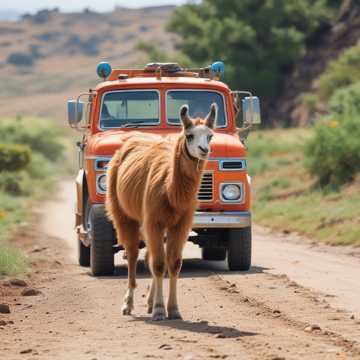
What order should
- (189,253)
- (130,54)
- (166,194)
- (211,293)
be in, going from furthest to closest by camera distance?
(130,54) < (189,253) < (211,293) < (166,194)

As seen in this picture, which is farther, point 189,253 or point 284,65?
point 284,65

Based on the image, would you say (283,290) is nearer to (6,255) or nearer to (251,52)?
(6,255)

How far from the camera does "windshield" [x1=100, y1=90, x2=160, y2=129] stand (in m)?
16.1

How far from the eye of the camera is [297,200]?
26.7 m

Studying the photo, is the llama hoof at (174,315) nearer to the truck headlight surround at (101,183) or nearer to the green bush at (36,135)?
the truck headlight surround at (101,183)

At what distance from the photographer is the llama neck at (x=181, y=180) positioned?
1127 centimetres

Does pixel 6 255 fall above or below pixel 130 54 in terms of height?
below

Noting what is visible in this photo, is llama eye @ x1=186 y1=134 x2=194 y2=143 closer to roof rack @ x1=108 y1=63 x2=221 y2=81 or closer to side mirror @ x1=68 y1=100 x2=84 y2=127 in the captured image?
side mirror @ x1=68 y1=100 x2=84 y2=127

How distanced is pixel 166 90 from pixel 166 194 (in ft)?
16.4

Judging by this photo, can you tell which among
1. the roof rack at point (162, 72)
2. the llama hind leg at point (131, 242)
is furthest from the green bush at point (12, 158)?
the llama hind leg at point (131, 242)

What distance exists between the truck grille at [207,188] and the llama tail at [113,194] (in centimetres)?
262

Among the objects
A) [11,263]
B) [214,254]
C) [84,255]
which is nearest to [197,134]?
[11,263]

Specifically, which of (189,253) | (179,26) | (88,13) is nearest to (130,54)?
(88,13)

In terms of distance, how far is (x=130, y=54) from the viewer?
150750 mm
